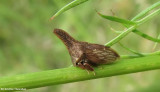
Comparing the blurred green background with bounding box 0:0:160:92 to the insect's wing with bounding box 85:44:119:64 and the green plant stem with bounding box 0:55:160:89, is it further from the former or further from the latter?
the green plant stem with bounding box 0:55:160:89

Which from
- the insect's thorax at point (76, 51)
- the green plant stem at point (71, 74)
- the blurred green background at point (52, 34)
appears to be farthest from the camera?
the blurred green background at point (52, 34)

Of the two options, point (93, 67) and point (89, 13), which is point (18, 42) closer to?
point (89, 13)

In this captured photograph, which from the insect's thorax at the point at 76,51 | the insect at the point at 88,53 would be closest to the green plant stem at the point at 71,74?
the insect at the point at 88,53

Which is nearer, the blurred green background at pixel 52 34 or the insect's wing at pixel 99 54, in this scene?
the insect's wing at pixel 99 54

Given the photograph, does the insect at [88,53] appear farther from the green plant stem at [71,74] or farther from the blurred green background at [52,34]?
the blurred green background at [52,34]

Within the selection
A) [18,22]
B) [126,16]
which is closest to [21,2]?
[18,22]

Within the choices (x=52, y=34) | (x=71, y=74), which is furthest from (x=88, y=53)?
(x=52, y=34)
